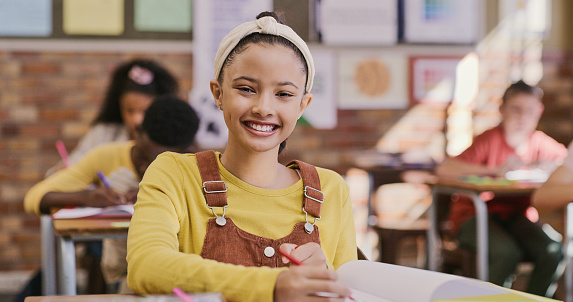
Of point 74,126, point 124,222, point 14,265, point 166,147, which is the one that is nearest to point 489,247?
point 166,147

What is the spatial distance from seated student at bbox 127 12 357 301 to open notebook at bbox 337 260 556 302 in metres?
0.07

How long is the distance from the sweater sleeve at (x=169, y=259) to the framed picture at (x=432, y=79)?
3191mm

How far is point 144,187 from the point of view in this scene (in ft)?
3.17

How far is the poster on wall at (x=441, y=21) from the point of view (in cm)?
399

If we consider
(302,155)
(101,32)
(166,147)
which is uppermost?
(101,32)

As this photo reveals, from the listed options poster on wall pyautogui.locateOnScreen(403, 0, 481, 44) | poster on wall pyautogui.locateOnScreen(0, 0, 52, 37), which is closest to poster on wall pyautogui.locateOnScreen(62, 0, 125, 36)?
poster on wall pyautogui.locateOnScreen(0, 0, 52, 37)

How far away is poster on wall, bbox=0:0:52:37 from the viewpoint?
3605 mm

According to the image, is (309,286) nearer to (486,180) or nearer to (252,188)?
(252,188)

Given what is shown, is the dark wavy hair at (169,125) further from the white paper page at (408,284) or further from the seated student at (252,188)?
the white paper page at (408,284)

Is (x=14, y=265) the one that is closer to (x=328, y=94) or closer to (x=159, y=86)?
(x=159, y=86)

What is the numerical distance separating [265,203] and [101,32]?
2.99m

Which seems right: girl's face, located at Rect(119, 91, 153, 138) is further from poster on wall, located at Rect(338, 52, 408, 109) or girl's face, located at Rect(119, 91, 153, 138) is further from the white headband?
the white headband

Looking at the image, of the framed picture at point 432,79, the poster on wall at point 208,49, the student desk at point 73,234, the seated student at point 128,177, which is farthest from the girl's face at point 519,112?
the student desk at point 73,234

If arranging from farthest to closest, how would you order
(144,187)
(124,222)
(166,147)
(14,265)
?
1. (14,265)
2. (166,147)
3. (124,222)
4. (144,187)
